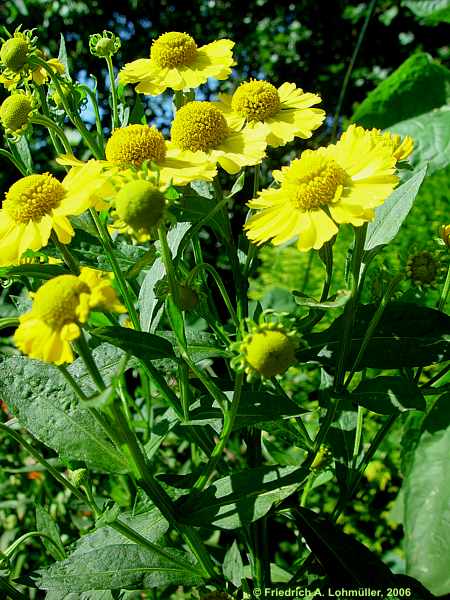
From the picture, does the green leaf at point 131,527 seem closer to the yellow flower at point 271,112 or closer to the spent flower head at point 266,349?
the spent flower head at point 266,349

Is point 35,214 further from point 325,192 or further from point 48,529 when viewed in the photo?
point 48,529

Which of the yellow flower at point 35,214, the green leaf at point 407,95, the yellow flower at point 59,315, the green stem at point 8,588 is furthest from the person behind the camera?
the green leaf at point 407,95

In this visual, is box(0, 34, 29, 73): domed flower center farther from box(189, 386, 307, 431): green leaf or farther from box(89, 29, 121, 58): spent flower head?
box(189, 386, 307, 431): green leaf

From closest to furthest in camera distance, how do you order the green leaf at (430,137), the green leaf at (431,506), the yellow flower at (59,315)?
the yellow flower at (59,315) → the green leaf at (431,506) → the green leaf at (430,137)

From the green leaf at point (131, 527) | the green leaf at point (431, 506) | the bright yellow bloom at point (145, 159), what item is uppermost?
the bright yellow bloom at point (145, 159)

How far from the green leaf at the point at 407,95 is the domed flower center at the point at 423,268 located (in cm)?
99

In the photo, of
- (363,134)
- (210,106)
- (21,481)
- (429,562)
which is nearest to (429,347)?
(363,134)

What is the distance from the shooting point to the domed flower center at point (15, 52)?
2.43 feet

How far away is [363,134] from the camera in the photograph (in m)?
0.73

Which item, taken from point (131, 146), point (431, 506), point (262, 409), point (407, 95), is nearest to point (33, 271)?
point (131, 146)

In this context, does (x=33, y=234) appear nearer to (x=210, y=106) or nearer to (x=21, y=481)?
(x=210, y=106)

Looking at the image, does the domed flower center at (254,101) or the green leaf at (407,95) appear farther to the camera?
the green leaf at (407,95)

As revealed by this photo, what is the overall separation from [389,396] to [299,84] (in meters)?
3.29

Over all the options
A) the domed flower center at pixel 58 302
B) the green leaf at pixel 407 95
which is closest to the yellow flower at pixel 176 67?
the domed flower center at pixel 58 302
